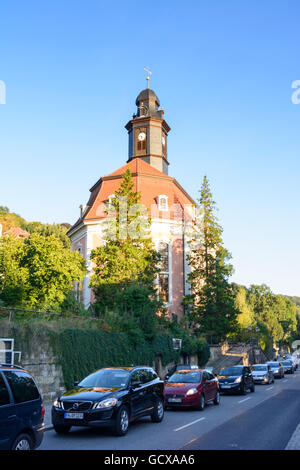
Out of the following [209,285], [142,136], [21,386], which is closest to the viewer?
[21,386]

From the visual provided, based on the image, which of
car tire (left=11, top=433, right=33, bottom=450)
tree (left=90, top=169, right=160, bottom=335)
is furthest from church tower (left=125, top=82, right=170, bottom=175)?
car tire (left=11, top=433, right=33, bottom=450)

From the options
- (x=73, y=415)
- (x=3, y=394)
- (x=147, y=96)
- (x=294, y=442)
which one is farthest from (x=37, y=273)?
(x=147, y=96)

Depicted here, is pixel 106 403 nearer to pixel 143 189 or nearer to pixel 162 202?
pixel 143 189

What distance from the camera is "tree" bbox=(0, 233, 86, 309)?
23828 millimetres

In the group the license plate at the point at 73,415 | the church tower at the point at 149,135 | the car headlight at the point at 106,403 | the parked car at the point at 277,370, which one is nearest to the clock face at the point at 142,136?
the church tower at the point at 149,135

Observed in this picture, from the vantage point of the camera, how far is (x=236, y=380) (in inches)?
884

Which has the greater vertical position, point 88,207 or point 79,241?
point 88,207

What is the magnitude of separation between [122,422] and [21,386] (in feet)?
13.4

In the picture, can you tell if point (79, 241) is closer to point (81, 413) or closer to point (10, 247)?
point (10, 247)

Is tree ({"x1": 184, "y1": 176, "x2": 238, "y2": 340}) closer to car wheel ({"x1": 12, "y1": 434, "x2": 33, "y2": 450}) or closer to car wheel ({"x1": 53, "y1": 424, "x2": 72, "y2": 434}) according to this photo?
Result: car wheel ({"x1": 53, "y1": 424, "x2": 72, "y2": 434})

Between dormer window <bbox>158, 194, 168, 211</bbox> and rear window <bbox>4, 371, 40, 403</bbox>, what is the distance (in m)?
37.6

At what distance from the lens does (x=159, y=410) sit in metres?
13.4
